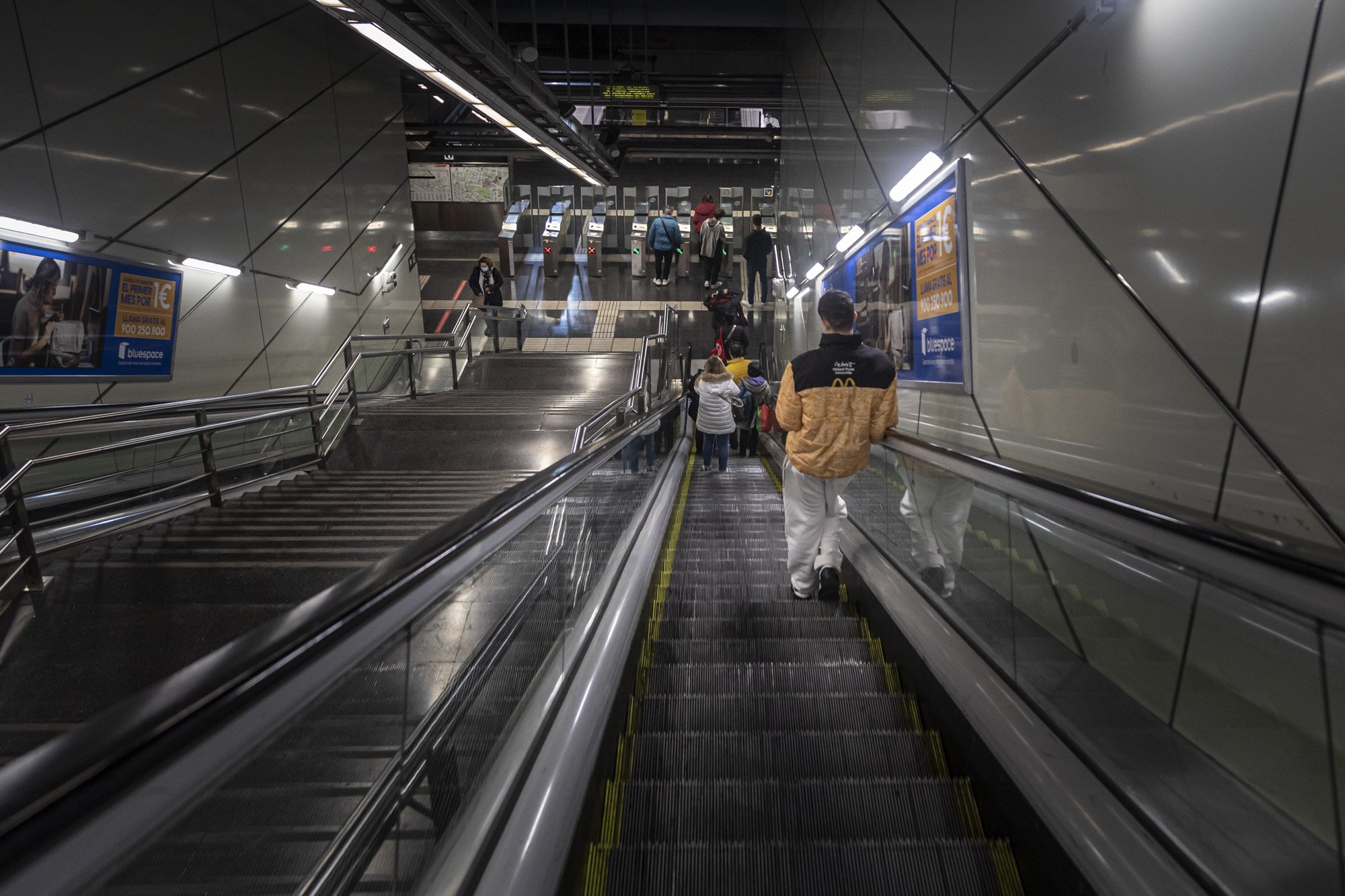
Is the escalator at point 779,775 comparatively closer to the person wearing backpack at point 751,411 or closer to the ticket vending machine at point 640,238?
the person wearing backpack at point 751,411

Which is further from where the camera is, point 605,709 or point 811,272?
point 811,272

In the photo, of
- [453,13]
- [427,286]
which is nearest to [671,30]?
[427,286]

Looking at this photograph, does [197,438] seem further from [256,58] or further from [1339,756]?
[1339,756]

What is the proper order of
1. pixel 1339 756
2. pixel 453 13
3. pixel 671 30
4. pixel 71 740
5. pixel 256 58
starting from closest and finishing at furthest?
pixel 71 740 < pixel 1339 756 < pixel 453 13 < pixel 256 58 < pixel 671 30

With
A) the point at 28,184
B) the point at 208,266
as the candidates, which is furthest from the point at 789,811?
the point at 208,266

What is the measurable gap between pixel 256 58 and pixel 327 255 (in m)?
2.69

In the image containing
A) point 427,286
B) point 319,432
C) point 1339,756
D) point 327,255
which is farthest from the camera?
point 427,286

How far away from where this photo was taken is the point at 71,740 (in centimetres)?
62

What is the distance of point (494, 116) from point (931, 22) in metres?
5.81

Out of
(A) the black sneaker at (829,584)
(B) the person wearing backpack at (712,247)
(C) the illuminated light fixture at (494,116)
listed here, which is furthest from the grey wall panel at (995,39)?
(B) the person wearing backpack at (712,247)

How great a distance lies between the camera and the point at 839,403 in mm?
3443

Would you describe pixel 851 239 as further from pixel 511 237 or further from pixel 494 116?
pixel 511 237

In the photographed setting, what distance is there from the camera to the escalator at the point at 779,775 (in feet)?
5.92

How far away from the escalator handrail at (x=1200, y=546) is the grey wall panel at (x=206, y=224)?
8293 millimetres
